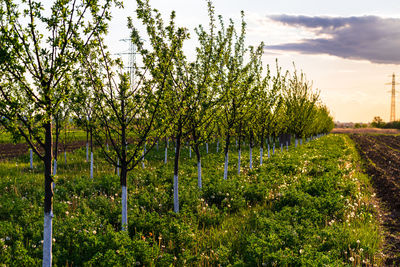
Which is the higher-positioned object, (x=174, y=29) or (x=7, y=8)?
(x=174, y=29)

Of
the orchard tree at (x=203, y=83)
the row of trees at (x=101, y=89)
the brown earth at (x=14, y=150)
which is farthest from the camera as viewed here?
the brown earth at (x=14, y=150)

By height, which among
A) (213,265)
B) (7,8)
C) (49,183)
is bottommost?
(213,265)

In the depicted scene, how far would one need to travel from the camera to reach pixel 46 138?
19.3 ft

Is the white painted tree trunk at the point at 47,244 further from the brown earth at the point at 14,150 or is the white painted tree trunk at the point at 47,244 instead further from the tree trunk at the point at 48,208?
the brown earth at the point at 14,150

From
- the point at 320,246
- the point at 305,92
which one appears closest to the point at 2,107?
the point at 320,246

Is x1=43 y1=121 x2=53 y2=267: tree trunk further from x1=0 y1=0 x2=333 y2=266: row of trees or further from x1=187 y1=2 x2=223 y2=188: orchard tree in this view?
x1=187 y1=2 x2=223 y2=188: orchard tree

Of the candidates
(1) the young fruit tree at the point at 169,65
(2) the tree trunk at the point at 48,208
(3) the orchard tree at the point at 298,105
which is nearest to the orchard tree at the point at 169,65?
(1) the young fruit tree at the point at 169,65

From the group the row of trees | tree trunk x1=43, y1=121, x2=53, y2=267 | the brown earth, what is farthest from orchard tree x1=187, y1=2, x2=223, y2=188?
the brown earth

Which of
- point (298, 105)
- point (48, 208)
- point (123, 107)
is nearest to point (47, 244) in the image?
point (48, 208)

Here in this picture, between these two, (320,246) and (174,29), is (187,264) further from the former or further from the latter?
(174,29)

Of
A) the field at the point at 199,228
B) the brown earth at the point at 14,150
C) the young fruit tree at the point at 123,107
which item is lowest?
the field at the point at 199,228

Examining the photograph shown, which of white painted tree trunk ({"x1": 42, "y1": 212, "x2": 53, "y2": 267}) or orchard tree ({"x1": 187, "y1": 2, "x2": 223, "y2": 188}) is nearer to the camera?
white painted tree trunk ({"x1": 42, "y1": 212, "x2": 53, "y2": 267})

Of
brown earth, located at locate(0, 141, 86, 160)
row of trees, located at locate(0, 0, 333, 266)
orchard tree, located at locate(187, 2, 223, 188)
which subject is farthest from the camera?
brown earth, located at locate(0, 141, 86, 160)

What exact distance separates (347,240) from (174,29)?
320 inches
